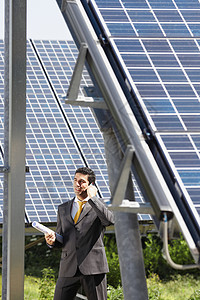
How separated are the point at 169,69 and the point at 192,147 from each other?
22.5 inches

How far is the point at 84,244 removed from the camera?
4.71 metres

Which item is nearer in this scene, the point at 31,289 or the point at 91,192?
the point at 91,192

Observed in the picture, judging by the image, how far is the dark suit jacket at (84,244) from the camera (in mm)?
4664

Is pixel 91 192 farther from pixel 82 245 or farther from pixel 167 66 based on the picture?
pixel 167 66

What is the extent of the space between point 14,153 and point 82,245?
0.98 metres

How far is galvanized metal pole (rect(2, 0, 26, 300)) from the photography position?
5145mm

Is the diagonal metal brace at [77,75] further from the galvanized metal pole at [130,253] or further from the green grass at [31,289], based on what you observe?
the green grass at [31,289]

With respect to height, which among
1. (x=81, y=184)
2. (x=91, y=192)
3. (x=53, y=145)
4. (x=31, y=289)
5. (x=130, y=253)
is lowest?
(x=130, y=253)

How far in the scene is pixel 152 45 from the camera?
341 cm

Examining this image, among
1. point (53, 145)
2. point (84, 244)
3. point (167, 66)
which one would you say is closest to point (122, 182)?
point (167, 66)

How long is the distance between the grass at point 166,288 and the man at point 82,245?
2.32 metres

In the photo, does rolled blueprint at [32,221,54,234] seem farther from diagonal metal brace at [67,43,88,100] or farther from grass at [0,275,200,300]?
grass at [0,275,200,300]

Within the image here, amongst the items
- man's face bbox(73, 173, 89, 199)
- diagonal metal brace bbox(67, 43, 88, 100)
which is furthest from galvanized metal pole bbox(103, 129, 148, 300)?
man's face bbox(73, 173, 89, 199)

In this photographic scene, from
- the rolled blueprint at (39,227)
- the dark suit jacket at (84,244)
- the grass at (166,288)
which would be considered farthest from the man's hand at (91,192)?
the grass at (166,288)
